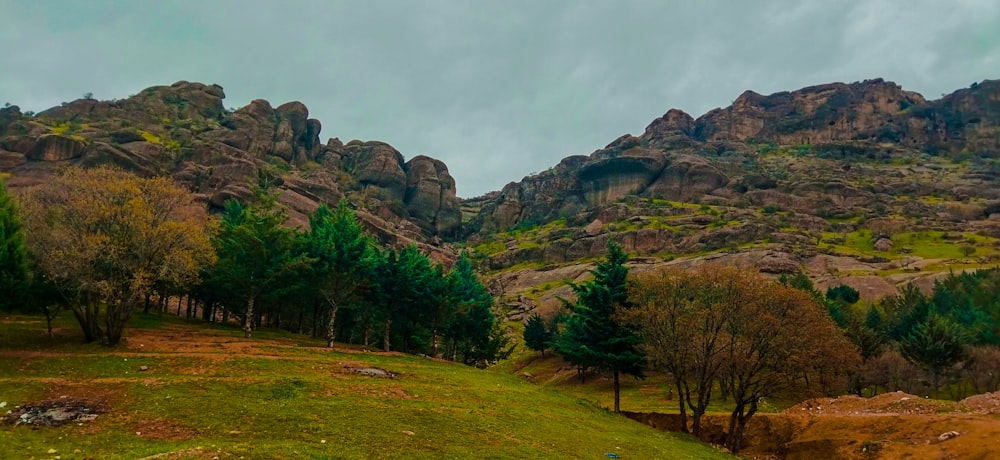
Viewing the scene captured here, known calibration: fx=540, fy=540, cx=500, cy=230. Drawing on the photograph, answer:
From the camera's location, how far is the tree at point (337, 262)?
50.6 m

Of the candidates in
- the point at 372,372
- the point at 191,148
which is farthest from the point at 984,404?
the point at 191,148

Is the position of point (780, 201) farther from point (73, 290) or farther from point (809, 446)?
point (73, 290)

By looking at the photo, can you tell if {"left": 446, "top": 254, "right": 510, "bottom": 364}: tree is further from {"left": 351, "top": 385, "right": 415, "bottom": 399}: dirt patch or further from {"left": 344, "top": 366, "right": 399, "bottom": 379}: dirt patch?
{"left": 351, "top": 385, "right": 415, "bottom": 399}: dirt patch

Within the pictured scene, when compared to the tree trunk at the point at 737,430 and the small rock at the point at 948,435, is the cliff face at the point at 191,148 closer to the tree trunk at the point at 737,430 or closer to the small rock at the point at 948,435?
the tree trunk at the point at 737,430

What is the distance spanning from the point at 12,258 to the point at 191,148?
12016 centimetres

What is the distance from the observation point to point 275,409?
22.0m

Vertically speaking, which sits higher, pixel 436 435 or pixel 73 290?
pixel 73 290

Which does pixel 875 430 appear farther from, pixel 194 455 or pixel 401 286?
pixel 401 286

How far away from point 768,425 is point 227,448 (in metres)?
35.4

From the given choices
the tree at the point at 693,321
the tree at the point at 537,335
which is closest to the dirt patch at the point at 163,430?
the tree at the point at 693,321

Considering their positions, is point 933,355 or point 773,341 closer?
point 773,341

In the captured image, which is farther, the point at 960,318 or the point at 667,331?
the point at 960,318

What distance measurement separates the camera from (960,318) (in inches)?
3029

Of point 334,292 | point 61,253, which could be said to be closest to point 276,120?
point 334,292
